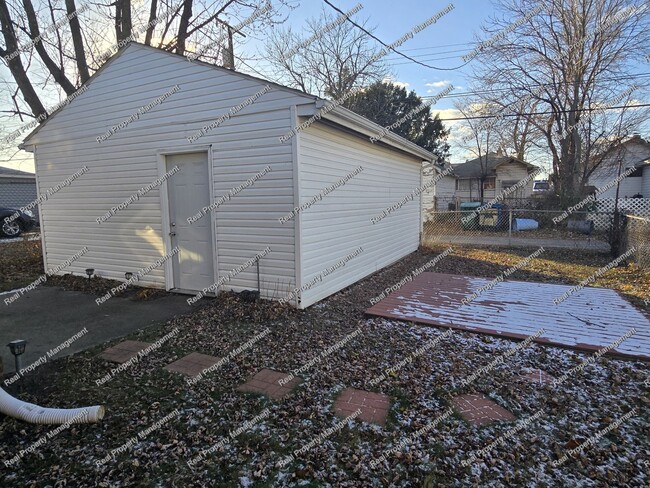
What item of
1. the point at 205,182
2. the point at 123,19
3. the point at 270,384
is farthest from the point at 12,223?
the point at 270,384

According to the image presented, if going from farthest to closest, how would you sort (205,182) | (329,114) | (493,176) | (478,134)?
(493,176)
(478,134)
(205,182)
(329,114)

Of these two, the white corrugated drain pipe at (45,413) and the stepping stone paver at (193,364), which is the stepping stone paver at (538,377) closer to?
the stepping stone paver at (193,364)

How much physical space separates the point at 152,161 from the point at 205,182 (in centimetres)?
108

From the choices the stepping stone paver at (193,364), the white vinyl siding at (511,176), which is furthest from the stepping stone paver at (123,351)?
the white vinyl siding at (511,176)

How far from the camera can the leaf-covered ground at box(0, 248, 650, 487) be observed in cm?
208

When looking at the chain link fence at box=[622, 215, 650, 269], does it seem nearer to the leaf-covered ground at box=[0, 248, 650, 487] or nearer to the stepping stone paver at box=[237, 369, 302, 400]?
the leaf-covered ground at box=[0, 248, 650, 487]

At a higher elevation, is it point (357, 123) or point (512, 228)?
point (357, 123)

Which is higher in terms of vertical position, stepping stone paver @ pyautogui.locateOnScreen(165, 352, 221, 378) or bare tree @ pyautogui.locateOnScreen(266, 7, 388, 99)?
bare tree @ pyautogui.locateOnScreen(266, 7, 388, 99)

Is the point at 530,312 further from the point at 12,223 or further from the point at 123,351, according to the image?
the point at 12,223

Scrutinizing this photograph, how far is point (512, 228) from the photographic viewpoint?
1485 centimetres

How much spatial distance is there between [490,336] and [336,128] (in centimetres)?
352

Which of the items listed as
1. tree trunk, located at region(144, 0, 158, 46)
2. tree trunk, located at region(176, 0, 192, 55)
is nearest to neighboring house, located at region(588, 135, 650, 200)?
tree trunk, located at region(176, 0, 192, 55)

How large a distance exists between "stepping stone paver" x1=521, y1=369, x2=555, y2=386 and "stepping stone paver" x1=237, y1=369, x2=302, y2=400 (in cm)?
195

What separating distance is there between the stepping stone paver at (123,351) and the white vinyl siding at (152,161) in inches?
66.2
